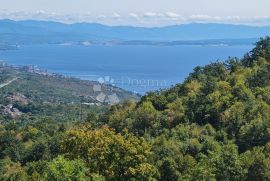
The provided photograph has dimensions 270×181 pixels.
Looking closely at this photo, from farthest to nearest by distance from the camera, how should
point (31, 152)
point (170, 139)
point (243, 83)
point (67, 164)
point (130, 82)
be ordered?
point (130, 82) < point (31, 152) < point (243, 83) < point (170, 139) < point (67, 164)

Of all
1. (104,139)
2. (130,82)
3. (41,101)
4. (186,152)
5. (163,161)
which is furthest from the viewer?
(130,82)

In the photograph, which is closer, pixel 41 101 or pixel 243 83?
pixel 243 83

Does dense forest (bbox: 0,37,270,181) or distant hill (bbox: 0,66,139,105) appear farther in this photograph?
distant hill (bbox: 0,66,139,105)

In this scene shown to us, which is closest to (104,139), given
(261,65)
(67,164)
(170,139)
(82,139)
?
(82,139)

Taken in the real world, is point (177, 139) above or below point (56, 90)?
above

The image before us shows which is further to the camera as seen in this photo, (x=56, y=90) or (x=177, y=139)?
(x=56, y=90)

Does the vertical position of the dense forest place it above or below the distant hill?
above

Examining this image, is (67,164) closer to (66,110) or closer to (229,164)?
(229,164)

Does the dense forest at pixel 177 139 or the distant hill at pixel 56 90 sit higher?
the dense forest at pixel 177 139
